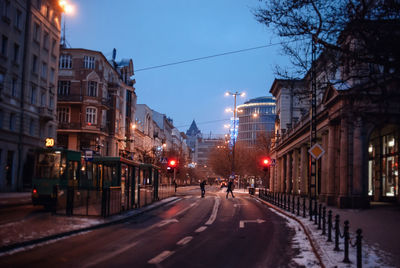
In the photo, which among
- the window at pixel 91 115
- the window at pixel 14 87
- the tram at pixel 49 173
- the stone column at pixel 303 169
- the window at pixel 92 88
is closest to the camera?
the tram at pixel 49 173

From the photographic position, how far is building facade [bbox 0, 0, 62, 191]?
37.4 metres

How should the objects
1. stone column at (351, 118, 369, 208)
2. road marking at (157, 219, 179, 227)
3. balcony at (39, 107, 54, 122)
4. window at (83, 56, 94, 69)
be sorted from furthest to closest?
window at (83, 56, 94, 69), balcony at (39, 107, 54, 122), stone column at (351, 118, 369, 208), road marking at (157, 219, 179, 227)

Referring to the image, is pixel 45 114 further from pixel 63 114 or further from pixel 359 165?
pixel 359 165

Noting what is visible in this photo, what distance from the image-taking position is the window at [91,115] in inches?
2346

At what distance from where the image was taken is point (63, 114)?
60.2 metres

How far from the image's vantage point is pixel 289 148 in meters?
52.2

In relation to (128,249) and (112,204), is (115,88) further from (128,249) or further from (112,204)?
(128,249)

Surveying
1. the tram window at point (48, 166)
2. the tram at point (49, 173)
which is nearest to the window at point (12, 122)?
the tram at point (49, 173)

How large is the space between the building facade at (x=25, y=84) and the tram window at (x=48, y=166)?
13.6 m

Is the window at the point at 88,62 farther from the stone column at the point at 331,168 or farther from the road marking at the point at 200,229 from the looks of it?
the road marking at the point at 200,229

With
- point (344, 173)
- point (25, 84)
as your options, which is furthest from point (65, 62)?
point (344, 173)

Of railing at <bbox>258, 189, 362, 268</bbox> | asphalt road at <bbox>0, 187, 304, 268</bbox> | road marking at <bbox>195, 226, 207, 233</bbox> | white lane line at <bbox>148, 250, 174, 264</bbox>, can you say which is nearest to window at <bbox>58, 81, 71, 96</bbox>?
railing at <bbox>258, 189, 362, 268</bbox>

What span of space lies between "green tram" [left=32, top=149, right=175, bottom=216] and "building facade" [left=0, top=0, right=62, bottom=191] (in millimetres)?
12738

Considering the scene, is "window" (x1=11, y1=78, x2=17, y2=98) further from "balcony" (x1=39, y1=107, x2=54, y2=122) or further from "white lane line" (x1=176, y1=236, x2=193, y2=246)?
"white lane line" (x1=176, y1=236, x2=193, y2=246)
